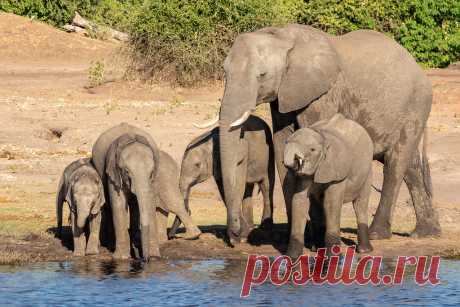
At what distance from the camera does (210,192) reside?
18922mm

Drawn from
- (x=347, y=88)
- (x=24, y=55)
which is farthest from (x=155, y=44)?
(x=347, y=88)

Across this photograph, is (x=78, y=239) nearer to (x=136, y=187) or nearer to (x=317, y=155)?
(x=136, y=187)

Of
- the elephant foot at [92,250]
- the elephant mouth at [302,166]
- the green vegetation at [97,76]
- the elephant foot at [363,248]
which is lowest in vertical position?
the green vegetation at [97,76]

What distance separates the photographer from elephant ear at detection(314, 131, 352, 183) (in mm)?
12891

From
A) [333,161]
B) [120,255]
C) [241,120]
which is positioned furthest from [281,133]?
[120,255]

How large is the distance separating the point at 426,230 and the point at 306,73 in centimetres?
277

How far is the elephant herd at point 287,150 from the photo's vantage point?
13.0 metres

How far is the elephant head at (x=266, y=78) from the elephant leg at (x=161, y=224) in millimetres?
711

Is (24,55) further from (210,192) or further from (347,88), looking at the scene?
(347,88)

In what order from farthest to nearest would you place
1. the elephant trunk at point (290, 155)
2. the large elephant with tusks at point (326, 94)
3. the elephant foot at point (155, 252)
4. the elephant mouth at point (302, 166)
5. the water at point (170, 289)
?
the large elephant with tusks at point (326, 94), the elephant foot at point (155, 252), the elephant mouth at point (302, 166), the elephant trunk at point (290, 155), the water at point (170, 289)

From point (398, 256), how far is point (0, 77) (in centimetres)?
1771

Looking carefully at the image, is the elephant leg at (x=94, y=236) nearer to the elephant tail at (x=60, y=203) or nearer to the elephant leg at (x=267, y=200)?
the elephant tail at (x=60, y=203)

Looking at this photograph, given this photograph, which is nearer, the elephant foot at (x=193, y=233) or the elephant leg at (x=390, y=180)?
the elephant foot at (x=193, y=233)

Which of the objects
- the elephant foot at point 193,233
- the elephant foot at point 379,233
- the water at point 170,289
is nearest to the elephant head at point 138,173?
the water at point 170,289
